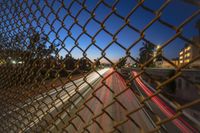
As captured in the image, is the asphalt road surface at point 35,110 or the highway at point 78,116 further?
the asphalt road surface at point 35,110

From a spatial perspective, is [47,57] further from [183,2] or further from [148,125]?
[148,125]

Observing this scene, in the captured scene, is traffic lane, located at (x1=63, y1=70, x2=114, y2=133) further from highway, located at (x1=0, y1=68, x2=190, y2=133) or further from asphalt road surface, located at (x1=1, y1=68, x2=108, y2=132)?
asphalt road surface, located at (x1=1, y1=68, x2=108, y2=132)

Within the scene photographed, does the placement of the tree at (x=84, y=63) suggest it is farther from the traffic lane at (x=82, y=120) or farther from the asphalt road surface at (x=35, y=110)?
the traffic lane at (x=82, y=120)

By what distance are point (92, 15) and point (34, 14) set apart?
141 cm

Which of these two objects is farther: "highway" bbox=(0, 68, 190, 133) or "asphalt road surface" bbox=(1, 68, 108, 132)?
"asphalt road surface" bbox=(1, 68, 108, 132)

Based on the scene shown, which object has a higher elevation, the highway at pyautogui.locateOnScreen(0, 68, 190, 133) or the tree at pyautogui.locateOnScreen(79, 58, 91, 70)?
the tree at pyautogui.locateOnScreen(79, 58, 91, 70)

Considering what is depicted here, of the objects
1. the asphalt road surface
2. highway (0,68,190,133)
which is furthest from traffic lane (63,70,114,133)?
the asphalt road surface

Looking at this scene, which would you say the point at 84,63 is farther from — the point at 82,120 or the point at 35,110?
the point at 35,110

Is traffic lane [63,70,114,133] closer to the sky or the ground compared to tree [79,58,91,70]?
closer to the ground

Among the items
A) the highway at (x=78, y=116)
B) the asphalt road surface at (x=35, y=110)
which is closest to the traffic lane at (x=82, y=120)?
the highway at (x=78, y=116)

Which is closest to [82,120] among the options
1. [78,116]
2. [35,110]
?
[78,116]

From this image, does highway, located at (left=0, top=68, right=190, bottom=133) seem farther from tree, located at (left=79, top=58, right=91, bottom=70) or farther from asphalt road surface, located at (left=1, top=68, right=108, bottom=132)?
tree, located at (left=79, top=58, right=91, bottom=70)

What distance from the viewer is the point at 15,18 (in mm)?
3930

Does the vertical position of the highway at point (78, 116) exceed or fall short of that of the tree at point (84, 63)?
it falls short
